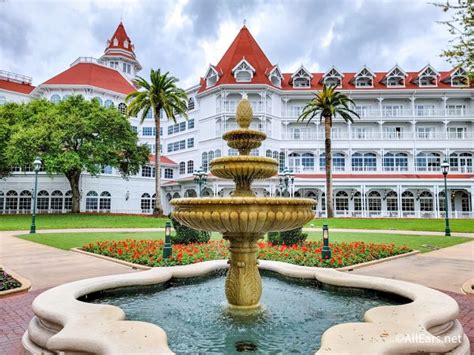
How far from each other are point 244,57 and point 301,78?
8295mm

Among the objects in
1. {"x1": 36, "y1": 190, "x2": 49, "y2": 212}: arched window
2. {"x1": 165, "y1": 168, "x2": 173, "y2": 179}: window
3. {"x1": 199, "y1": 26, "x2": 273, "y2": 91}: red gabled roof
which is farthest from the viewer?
{"x1": 165, "y1": 168, "x2": 173, "y2": 179}: window

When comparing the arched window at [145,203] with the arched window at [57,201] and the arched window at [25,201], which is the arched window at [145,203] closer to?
the arched window at [57,201]

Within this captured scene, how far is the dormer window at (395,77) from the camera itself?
43.5 m

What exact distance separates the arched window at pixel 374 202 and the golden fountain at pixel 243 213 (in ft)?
130

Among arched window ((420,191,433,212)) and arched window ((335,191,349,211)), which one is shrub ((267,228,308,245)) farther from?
arched window ((420,191,433,212))

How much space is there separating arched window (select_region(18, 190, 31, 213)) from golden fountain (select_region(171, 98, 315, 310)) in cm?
4132

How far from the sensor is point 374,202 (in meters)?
42.3

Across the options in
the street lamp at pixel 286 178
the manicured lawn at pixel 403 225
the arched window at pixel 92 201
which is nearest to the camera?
the street lamp at pixel 286 178

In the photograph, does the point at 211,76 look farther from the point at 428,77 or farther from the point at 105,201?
the point at 428,77

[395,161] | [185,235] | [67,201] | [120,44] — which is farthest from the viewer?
[120,44]

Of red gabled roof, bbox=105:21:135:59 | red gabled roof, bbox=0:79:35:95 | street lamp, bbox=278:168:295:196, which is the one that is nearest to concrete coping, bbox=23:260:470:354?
street lamp, bbox=278:168:295:196

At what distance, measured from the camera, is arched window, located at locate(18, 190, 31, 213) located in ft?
129

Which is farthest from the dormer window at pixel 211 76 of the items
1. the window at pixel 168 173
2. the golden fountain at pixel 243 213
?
the golden fountain at pixel 243 213

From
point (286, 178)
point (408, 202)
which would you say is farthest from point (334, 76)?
point (286, 178)
